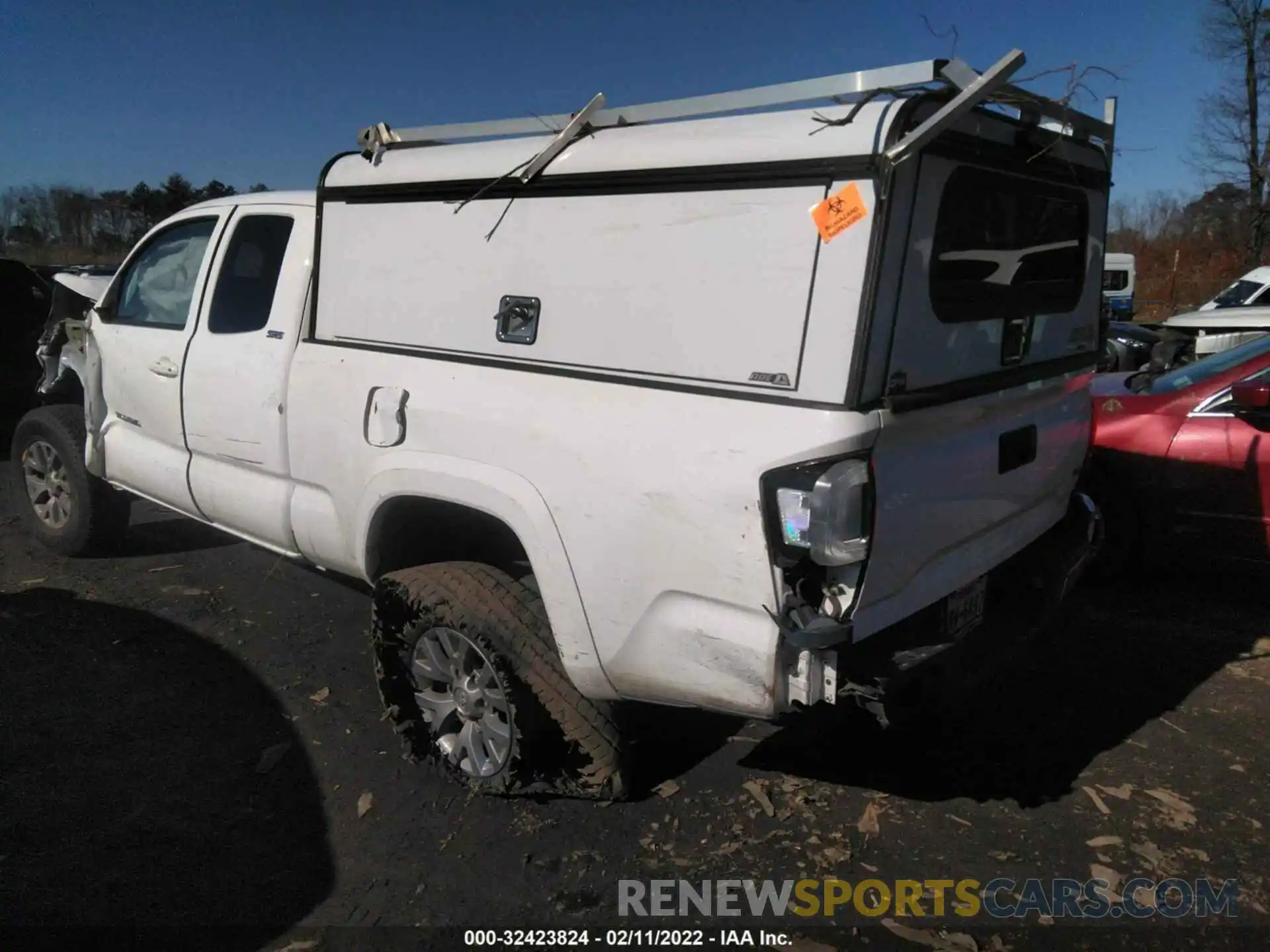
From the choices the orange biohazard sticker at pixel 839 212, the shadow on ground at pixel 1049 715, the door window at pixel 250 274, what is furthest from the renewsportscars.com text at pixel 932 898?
the door window at pixel 250 274

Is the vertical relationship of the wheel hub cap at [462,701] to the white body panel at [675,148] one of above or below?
below

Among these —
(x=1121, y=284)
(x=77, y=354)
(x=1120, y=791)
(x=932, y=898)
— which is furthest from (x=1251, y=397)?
(x=1121, y=284)

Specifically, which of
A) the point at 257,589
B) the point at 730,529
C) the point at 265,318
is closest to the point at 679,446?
the point at 730,529

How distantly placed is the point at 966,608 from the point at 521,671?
4.82 ft

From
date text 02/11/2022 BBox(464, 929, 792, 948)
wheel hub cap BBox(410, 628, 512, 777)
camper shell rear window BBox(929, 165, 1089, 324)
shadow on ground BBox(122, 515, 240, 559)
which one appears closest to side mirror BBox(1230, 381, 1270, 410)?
camper shell rear window BBox(929, 165, 1089, 324)

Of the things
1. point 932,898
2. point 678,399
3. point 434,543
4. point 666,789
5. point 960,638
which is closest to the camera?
point 678,399

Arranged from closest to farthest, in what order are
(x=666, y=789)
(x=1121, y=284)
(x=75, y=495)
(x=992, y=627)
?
(x=992, y=627), (x=666, y=789), (x=75, y=495), (x=1121, y=284)

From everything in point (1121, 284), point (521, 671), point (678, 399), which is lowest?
point (521, 671)

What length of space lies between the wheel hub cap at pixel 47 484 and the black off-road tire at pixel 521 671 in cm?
333

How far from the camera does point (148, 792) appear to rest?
134 inches

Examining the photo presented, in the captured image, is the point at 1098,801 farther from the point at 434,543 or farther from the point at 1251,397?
the point at 434,543

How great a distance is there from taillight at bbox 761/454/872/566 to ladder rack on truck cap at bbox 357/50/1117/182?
30.8 inches

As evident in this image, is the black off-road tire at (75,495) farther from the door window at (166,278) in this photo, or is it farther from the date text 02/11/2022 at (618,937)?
the date text 02/11/2022 at (618,937)

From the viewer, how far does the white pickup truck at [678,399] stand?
242 cm
